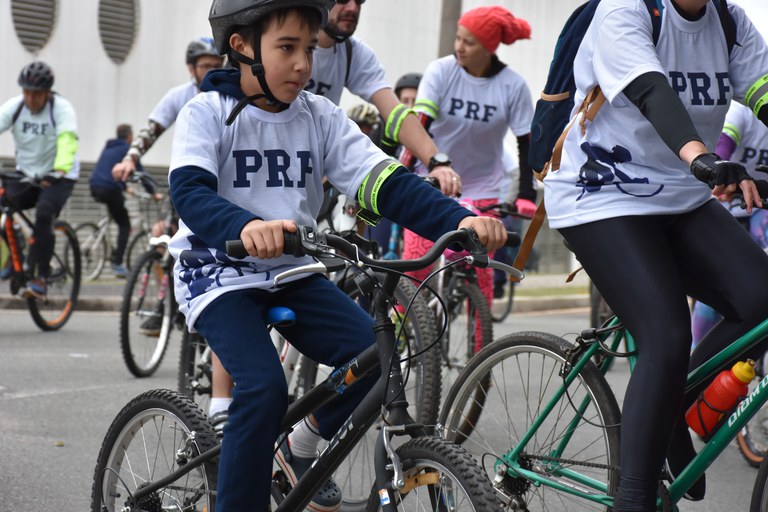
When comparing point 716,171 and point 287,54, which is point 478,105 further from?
point 716,171

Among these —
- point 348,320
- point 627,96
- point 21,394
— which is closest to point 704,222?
point 627,96

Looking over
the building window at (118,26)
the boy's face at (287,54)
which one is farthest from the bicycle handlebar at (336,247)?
the building window at (118,26)

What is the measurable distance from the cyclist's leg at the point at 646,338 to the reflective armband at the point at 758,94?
Result: 1.59 ft

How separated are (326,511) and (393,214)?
937 millimetres

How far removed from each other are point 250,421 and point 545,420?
1.15m

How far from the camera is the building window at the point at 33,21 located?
16.2 m

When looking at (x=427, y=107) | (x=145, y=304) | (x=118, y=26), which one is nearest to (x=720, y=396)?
(x=427, y=107)

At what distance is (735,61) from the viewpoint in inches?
140

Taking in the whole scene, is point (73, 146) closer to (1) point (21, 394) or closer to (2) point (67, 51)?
(1) point (21, 394)

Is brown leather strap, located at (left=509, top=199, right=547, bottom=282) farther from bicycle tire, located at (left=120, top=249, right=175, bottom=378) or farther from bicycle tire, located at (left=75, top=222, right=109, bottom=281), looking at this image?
bicycle tire, located at (left=75, top=222, right=109, bottom=281)

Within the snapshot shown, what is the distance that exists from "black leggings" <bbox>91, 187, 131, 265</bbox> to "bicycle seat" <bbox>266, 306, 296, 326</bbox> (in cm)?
1241

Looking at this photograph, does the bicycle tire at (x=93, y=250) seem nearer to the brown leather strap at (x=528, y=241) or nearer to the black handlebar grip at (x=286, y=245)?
the brown leather strap at (x=528, y=241)

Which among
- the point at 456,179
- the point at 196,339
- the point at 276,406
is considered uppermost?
the point at 456,179

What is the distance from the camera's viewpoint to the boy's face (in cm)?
323
